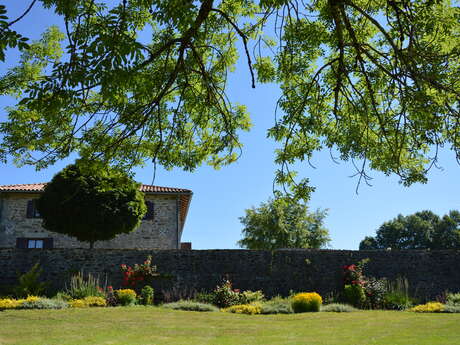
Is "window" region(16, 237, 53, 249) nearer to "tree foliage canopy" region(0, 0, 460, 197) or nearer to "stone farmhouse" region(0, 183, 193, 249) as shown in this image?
"stone farmhouse" region(0, 183, 193, 249)

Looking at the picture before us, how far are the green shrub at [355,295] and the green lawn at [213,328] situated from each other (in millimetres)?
2441

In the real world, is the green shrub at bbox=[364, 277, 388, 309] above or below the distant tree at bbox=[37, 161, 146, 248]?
below

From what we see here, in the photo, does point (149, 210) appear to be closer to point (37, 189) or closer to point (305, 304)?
point (37, 189)

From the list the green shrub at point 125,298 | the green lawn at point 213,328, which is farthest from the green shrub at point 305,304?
the green shrub at point 125,298

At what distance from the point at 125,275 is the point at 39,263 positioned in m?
2.73

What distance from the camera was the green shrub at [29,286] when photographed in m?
13.2

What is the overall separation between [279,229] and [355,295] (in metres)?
19.2

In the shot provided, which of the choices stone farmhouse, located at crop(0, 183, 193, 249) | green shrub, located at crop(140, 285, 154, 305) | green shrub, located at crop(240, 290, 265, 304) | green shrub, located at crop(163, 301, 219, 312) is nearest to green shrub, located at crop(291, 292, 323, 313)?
green shrub, located at crop(240, 290, 265, 304)

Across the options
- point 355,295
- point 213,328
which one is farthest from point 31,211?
point 213,328

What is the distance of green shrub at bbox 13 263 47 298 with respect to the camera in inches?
522

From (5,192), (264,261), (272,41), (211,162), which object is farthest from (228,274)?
(5,192)

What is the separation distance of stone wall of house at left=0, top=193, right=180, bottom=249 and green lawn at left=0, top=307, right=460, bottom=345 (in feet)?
33.1

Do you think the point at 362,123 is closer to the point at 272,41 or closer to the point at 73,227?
the point at 272,41

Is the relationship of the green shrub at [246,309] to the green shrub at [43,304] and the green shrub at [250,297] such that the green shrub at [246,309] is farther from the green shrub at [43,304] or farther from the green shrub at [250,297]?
the green shrub at [43,304]
